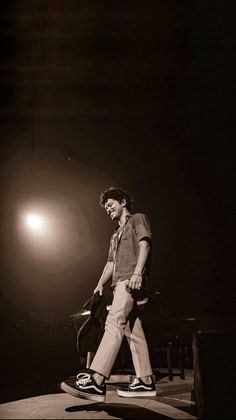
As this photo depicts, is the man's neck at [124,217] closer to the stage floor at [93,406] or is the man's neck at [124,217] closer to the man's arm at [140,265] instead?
the man's arm at [140,265]

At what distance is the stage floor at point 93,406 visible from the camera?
2.37 metres

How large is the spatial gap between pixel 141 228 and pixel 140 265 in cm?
33

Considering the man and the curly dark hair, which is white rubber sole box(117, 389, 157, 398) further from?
the curly dark hair

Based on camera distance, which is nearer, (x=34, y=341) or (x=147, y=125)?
(x=147, y=125)

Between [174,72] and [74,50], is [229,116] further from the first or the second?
[74,50]

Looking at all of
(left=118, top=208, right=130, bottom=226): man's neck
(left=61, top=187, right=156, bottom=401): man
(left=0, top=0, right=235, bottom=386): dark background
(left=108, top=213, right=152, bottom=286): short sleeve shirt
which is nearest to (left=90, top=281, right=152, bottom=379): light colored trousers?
(left=61, top=187, right=156, bottom=401): man

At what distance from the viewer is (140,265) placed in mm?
2883

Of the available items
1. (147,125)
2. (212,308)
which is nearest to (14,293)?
(212,308)

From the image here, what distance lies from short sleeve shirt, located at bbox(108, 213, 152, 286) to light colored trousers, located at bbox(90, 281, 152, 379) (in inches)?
4.5

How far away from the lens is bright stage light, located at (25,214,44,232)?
9492 millimetres

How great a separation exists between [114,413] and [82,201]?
274 inches

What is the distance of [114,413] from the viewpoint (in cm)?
241

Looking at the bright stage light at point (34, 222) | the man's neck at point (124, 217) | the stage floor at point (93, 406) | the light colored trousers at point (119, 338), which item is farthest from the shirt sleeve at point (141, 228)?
the bright stage light at point (34, 222)

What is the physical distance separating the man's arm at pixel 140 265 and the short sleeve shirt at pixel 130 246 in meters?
0.05
